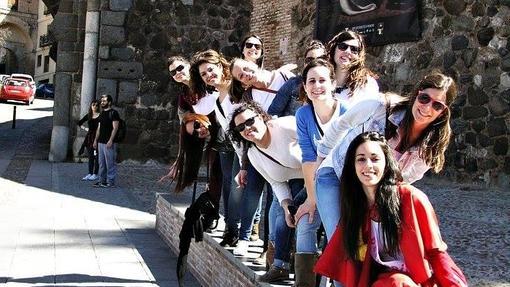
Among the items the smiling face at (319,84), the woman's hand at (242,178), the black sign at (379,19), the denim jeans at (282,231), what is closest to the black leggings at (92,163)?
the black sign at (379,19)

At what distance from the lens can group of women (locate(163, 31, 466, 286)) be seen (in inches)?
116

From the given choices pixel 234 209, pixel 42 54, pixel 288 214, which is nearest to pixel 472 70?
pixel 234 209

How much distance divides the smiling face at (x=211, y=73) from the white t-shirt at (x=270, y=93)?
1.25 feet

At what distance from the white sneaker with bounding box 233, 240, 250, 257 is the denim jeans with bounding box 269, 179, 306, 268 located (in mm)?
568

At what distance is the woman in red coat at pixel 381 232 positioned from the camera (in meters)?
2.85

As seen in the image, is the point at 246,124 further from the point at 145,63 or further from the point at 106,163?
the point at 145,63

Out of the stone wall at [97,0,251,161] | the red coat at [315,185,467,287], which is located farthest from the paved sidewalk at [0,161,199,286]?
the stone wall at [97,0,251,161]

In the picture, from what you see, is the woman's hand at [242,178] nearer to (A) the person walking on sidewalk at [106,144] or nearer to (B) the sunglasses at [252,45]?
(B) the sunglasses at [252,45]

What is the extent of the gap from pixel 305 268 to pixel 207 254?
1.98m

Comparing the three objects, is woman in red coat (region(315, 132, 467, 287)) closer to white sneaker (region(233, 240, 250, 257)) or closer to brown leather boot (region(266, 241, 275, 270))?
brown leather boot (region(266, 241, 275, 270))

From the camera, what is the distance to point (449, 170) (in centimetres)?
1059

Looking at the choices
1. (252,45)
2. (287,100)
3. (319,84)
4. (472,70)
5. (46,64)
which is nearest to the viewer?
(319,84)

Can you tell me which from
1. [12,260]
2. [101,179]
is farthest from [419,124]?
[101,179]

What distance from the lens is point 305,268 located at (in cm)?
387
